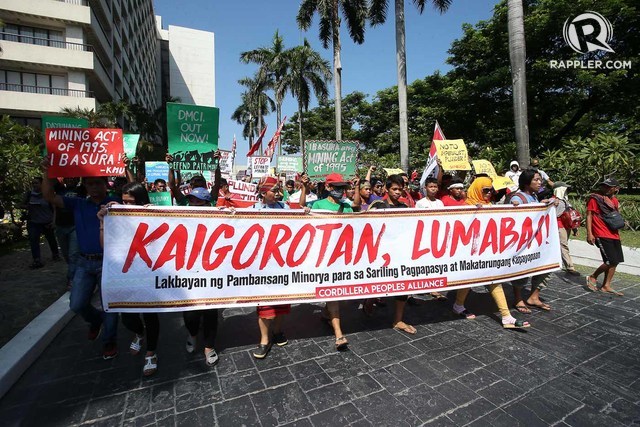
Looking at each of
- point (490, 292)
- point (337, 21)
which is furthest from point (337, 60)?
point (490, 292)

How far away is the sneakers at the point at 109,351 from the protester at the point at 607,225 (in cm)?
659

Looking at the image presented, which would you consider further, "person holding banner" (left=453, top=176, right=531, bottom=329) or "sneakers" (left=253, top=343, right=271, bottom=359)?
"person holding banner" (left=453, top=176, right=531, bottom=329)

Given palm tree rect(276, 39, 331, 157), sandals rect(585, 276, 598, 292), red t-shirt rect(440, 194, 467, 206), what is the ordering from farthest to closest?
palm tree rect(276, 39, 331, 157)
sandals rect(585, 276, 598, 292)
red t-shirt rect(440, 194, 467, 206)

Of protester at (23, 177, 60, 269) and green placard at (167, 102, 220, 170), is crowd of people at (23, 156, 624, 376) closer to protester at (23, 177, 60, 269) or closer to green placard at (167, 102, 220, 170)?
green placard at (167, 102, 220, 170)

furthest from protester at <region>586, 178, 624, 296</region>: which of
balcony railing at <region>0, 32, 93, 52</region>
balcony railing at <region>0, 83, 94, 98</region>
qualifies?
balcony railing at <region>0, 32, 93, 52</region>

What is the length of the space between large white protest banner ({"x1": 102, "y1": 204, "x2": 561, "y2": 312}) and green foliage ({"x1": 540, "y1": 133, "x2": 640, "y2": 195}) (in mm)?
9935

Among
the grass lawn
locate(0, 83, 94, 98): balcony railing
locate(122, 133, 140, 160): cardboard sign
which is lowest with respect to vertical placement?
the grass lawn

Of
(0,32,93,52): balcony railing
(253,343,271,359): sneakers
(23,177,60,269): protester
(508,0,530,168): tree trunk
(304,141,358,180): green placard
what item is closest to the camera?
(253,343,271,359): sneakers

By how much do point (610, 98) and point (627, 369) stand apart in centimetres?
2133

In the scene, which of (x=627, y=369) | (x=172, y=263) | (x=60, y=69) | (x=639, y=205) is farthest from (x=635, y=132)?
(x=60, y=69)

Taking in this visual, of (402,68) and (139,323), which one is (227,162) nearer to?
(139,323)

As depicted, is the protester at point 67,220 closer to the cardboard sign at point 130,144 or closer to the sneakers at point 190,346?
the cardboard sign at point 130,144

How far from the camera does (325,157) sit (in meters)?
6.37

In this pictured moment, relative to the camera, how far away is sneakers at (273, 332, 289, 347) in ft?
12.1
